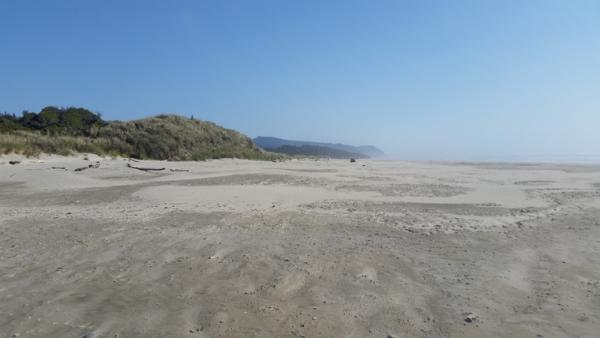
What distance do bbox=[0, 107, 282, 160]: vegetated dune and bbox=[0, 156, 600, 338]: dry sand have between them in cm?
1386

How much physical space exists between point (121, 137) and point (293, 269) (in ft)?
78.7

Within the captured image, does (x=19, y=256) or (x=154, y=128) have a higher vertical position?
(x=154, y=128)

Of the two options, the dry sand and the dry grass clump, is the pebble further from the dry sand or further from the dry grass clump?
the dry grass clump

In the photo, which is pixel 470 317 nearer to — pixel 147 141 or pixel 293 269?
pixel 293 269

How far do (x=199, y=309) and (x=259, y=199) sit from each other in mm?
5883

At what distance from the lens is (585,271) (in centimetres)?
483

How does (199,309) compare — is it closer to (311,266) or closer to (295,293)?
(295,293)

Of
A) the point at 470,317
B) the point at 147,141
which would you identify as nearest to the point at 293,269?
the point at 470,317

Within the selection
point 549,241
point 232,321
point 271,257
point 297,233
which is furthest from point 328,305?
point 549,241

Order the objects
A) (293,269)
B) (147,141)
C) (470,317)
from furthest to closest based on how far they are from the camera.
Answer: (147,141), (293,269), (470,317)

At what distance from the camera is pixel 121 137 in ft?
85.1

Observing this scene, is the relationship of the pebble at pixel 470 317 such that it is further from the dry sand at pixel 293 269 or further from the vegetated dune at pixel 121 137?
the vegetated dune at pixel 121 137

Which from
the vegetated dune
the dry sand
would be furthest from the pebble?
the vegetated dune

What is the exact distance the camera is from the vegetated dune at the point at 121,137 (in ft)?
70.7
